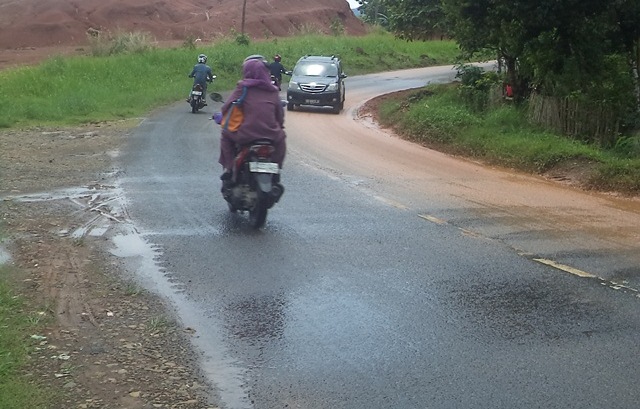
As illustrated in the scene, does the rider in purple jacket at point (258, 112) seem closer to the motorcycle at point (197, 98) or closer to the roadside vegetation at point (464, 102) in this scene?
the roadside vegetation at point (464, 102)

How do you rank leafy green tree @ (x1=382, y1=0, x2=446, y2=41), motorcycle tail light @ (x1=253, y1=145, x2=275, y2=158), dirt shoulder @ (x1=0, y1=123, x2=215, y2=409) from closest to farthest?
dirt shoulder @ (x1=0, y1=123, x2=215, y2=409) < motorcycle tail light @ (x1=253, y1=145, x2=275, y2=158) < leafy green tree @ (x1=382, y1=0, x2=446, y2=41)

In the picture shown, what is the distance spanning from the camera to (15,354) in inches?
232

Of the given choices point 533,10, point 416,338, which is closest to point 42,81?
point 533,10

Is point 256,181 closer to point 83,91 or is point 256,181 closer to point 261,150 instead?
point 261,150

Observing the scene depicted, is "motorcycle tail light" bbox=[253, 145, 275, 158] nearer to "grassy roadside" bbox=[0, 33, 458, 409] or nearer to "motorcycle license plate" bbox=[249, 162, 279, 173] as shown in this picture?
"motorcycle license plate" bbox=[249, 162, 279, 173]

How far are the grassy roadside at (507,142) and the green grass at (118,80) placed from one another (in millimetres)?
8620

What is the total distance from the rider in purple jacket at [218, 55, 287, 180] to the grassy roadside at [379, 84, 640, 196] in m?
6.03

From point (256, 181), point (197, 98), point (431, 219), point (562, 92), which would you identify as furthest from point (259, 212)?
point (197, 98)

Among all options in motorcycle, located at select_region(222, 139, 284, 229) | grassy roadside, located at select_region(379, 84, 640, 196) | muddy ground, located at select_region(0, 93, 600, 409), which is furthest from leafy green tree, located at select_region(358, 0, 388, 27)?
motorcycle, located at select_region(222, 139, 284, 229)

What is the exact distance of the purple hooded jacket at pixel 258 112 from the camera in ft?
34.2

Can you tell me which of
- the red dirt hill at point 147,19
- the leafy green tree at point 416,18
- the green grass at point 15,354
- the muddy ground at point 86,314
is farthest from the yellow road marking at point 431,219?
the red dirt hill at point 147,19

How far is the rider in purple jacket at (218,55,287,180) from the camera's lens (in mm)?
10422

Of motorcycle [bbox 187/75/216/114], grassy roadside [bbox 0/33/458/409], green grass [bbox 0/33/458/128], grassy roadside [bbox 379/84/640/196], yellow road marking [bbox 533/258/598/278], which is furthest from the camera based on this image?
motorcycle [bbox 187/75/216/114]

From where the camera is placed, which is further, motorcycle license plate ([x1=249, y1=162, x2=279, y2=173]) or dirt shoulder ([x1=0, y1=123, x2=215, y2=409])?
motorcycle license plate ([x1=249, y1=162, x2=279, y2=173])
